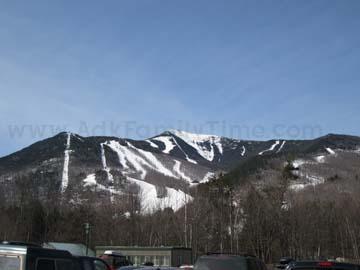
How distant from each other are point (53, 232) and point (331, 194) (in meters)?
55.8

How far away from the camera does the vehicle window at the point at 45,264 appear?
29.7 feet

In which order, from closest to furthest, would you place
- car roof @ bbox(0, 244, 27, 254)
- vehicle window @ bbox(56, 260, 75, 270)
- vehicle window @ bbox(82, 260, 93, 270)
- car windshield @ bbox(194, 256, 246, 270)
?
car roof @ bbox(0, 244, 27, 254) → vehicle window @ bbox(56, 260, 75, 270) → vehicle window @ bbox(82, 260, 93, 270) → car windshield @ bbox(194, 256, 246, 270)

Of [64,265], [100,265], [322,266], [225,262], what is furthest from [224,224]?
[64,265]

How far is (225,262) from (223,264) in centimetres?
8

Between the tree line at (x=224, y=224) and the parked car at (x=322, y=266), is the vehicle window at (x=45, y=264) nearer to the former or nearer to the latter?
the parked car at (x=322, y=266)

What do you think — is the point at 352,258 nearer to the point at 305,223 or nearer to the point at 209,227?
the point at 305,223

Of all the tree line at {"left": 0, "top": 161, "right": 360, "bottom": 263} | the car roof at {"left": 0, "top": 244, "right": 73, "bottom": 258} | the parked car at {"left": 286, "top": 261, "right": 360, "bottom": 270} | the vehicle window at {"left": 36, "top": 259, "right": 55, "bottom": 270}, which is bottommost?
the parked car at {"left": 286, "top": 261, "right": 360, "bottom": 270}

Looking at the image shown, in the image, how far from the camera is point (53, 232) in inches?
3644

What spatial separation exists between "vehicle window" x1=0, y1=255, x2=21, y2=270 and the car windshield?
6.09 metres

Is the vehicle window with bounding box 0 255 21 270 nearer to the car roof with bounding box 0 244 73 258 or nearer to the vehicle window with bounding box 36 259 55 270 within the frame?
the car roof with bounding box 0 244 73 258

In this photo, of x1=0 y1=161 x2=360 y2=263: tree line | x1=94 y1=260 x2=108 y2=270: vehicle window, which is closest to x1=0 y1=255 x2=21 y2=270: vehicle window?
x1=94 y1=260 x2=108 y2=270: vehicle window

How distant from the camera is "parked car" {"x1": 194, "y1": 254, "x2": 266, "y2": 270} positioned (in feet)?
45.0

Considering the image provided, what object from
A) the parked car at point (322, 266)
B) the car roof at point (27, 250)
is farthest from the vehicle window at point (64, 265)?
the parked car at point (322, 266)

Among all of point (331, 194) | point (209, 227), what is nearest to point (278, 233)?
point (209, 227)
